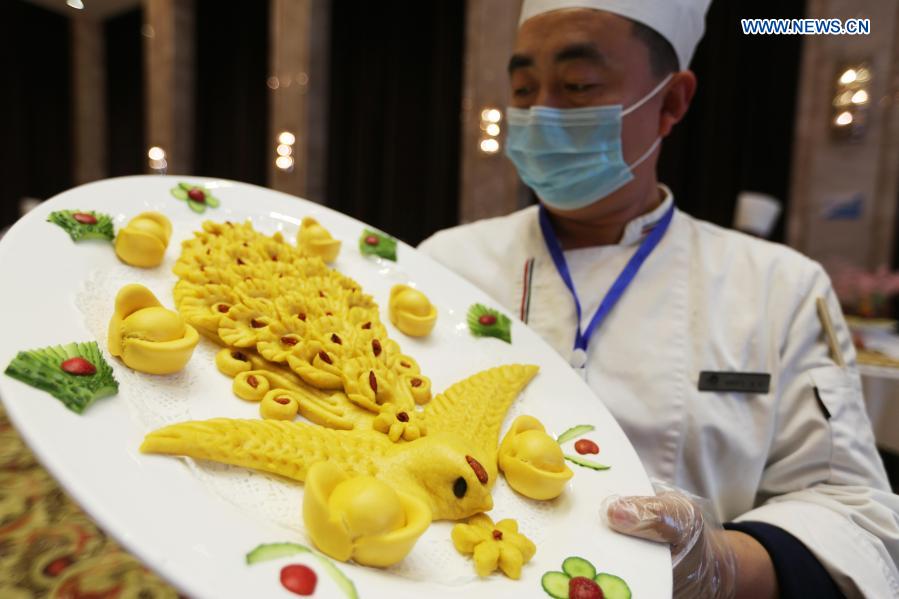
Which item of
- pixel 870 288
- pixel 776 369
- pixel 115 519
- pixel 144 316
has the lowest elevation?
pixel 870 288

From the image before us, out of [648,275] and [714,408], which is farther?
[648,275]

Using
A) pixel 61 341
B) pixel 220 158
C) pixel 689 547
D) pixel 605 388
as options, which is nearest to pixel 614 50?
pixel 605 388

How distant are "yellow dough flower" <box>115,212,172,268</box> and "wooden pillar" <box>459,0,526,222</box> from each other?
12.3ft

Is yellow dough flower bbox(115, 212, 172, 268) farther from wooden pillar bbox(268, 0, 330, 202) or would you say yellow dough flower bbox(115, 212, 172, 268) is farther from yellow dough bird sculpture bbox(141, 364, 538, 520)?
wooden pillar bbox(268, 0, 330, 202)

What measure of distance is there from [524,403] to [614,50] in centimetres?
88

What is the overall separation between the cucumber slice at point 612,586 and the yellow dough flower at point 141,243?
0.90m

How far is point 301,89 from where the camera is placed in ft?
18.6

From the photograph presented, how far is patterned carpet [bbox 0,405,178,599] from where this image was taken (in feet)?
2.49

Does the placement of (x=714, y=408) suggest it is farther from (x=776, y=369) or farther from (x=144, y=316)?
(x=144, y=316)

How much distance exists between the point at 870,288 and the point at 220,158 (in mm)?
6550

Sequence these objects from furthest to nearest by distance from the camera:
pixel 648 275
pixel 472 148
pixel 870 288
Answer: pixel 472 148, pixel 870 288, pixel 648 275

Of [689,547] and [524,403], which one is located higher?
[524,403]

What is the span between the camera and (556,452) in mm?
832

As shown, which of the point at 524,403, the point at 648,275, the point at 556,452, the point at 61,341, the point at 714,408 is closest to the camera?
the point at 61,341
